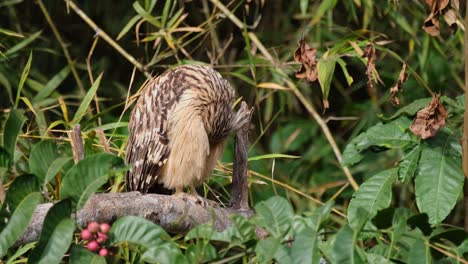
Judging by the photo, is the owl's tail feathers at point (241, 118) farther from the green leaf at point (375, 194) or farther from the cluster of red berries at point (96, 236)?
the cluster of red berries at point (96, 236)

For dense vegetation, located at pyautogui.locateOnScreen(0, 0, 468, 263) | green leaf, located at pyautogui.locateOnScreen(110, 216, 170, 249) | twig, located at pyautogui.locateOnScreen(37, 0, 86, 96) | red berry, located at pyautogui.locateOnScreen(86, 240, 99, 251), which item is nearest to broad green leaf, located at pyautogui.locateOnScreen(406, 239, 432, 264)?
dense vegetation, located at pyautogui.locateOnScreen(0, 0, 468, 263)

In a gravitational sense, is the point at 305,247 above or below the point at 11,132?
below

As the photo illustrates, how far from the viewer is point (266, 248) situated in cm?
183

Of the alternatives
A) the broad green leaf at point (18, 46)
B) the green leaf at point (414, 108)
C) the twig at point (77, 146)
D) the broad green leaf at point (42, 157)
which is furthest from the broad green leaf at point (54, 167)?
the broad green leaf at point (18, 46)

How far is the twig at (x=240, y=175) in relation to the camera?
296 cm

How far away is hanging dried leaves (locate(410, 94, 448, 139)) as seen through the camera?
8.17 ft

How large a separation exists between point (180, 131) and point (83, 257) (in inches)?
50.8

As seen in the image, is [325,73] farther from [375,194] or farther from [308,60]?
[375,194]

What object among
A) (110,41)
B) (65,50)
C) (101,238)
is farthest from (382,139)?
(65,50)

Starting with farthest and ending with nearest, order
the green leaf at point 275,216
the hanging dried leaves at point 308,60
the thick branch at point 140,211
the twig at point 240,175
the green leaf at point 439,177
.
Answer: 1. the twig at point 240,175
2. the hanging dried leaves at point 308,60
3. the green leaf at point 439,177
4. the thick branch at point 140,211
5. the green leaf at point 275,216

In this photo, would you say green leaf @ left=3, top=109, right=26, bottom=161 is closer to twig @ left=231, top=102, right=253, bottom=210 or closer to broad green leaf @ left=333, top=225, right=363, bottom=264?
broad green leaf @ left=333, top=225, right=363, bottom=264

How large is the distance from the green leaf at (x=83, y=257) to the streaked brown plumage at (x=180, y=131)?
4.10ft

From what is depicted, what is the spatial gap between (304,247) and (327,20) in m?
2.73

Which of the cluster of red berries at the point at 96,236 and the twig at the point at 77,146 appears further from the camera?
the twig at the point at 77,146
